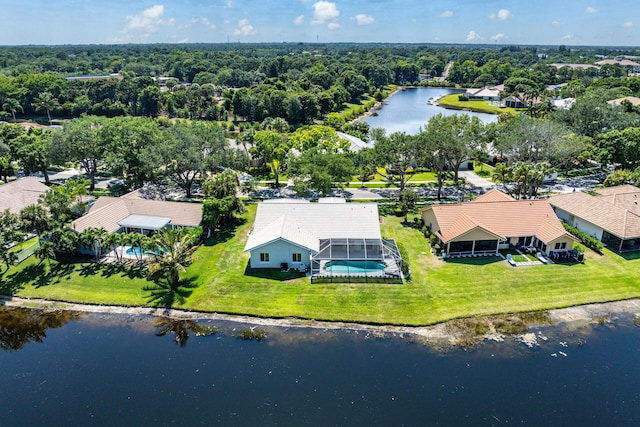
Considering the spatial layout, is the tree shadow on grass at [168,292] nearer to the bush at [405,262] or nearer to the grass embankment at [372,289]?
the grass embankment at [372,289]

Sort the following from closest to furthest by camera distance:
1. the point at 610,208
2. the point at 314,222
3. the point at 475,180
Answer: the point at 314,222 < the point at 610,208 < the point at 475,180

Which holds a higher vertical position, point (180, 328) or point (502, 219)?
point (502, 219)

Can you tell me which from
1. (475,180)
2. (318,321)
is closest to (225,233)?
(318,321)

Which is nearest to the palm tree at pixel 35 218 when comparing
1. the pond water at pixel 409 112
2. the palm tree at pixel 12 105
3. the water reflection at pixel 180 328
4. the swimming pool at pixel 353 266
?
the water reflection at pixel 180 328

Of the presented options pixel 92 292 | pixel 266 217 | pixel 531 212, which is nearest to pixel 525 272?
pixel 531 212

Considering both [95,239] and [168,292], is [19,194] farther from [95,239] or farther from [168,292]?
[168,292]

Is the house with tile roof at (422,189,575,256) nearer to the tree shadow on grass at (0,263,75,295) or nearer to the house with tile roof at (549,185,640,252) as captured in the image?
the house with tile roof at (549,185,640,252)
